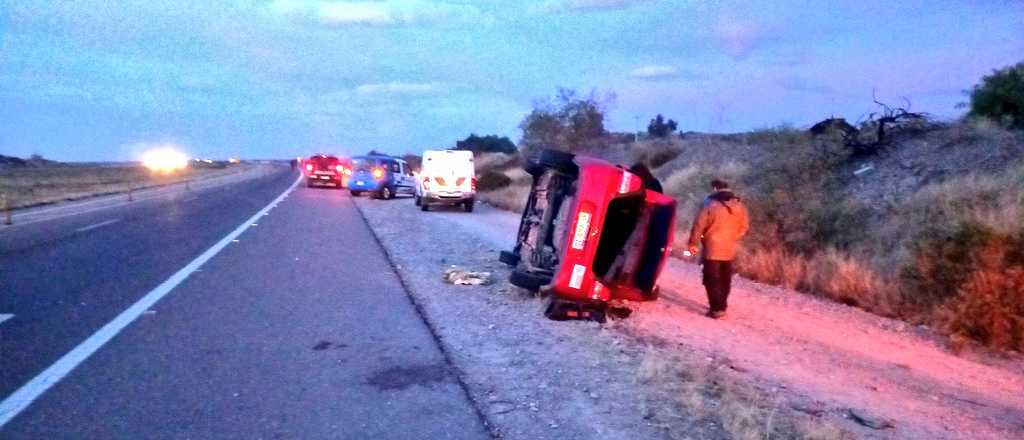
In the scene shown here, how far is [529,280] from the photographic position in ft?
40.9

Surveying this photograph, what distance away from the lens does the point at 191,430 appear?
6793mm

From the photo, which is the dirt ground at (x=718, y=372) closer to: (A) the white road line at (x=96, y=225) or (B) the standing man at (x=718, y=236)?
(B) the standing man at (x=718, y=236)

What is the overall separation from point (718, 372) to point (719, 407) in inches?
56.5

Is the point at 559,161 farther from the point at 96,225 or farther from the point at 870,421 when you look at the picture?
the point at 96,225

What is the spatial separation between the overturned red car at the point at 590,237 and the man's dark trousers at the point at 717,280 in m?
0.53

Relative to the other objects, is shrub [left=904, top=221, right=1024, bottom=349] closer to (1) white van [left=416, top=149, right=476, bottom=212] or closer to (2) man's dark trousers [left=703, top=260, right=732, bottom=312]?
(2) man's dark trousers [left=703, top=260, right=732, bottom=312]

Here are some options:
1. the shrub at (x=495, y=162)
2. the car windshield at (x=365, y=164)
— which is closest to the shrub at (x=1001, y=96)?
the car windshield at (x=365, y=164)

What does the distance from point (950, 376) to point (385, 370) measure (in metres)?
5.36

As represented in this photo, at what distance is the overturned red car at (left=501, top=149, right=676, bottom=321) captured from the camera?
11.3 meters

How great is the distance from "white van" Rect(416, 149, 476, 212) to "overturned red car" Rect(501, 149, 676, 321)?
2089 centimetres

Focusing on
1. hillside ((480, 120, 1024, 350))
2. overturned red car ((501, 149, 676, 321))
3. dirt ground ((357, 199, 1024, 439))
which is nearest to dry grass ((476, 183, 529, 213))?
hillside ((480, 120, 1024, 350))

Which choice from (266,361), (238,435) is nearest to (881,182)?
(266,361)

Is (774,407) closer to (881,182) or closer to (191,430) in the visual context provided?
(191,430)

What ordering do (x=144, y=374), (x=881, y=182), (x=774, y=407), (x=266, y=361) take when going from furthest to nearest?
(x=881, y=182), (x=266, y=361), (x=144, y=374), (x=774, y=407)
